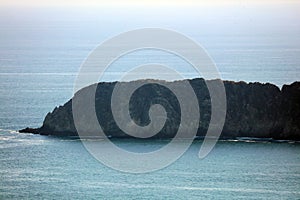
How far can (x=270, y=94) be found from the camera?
59969mm

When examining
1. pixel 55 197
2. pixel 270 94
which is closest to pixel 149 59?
pixel 270 94

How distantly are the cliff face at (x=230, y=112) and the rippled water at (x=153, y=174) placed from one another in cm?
140

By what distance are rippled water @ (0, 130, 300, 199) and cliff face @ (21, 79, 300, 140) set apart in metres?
1.40

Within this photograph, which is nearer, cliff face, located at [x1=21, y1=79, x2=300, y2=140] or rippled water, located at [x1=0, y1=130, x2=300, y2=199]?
rippled water, located at [x1=0, y1=130, x2=300, y2=199]

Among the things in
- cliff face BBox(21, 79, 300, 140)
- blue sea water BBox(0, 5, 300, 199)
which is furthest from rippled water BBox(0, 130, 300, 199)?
cliff face BBox(21, 79, 300, 140)

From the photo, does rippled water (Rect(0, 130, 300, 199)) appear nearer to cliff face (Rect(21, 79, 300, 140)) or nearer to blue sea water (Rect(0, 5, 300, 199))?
blue sea water (Rect(0, 5, 300, 199))

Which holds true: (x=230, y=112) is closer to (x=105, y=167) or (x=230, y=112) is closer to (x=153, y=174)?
(x=105, y=167)

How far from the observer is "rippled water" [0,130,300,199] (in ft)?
152

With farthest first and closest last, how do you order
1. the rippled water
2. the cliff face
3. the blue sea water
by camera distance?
the cliff face < the blue sea water < the rippled water

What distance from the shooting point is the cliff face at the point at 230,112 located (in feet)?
191

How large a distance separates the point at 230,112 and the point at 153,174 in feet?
34.4

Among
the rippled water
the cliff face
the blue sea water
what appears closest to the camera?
the rippled water

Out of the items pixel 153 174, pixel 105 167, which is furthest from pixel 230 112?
pixel 153 174

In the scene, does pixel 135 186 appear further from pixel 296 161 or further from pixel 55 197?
pixel 296 161
